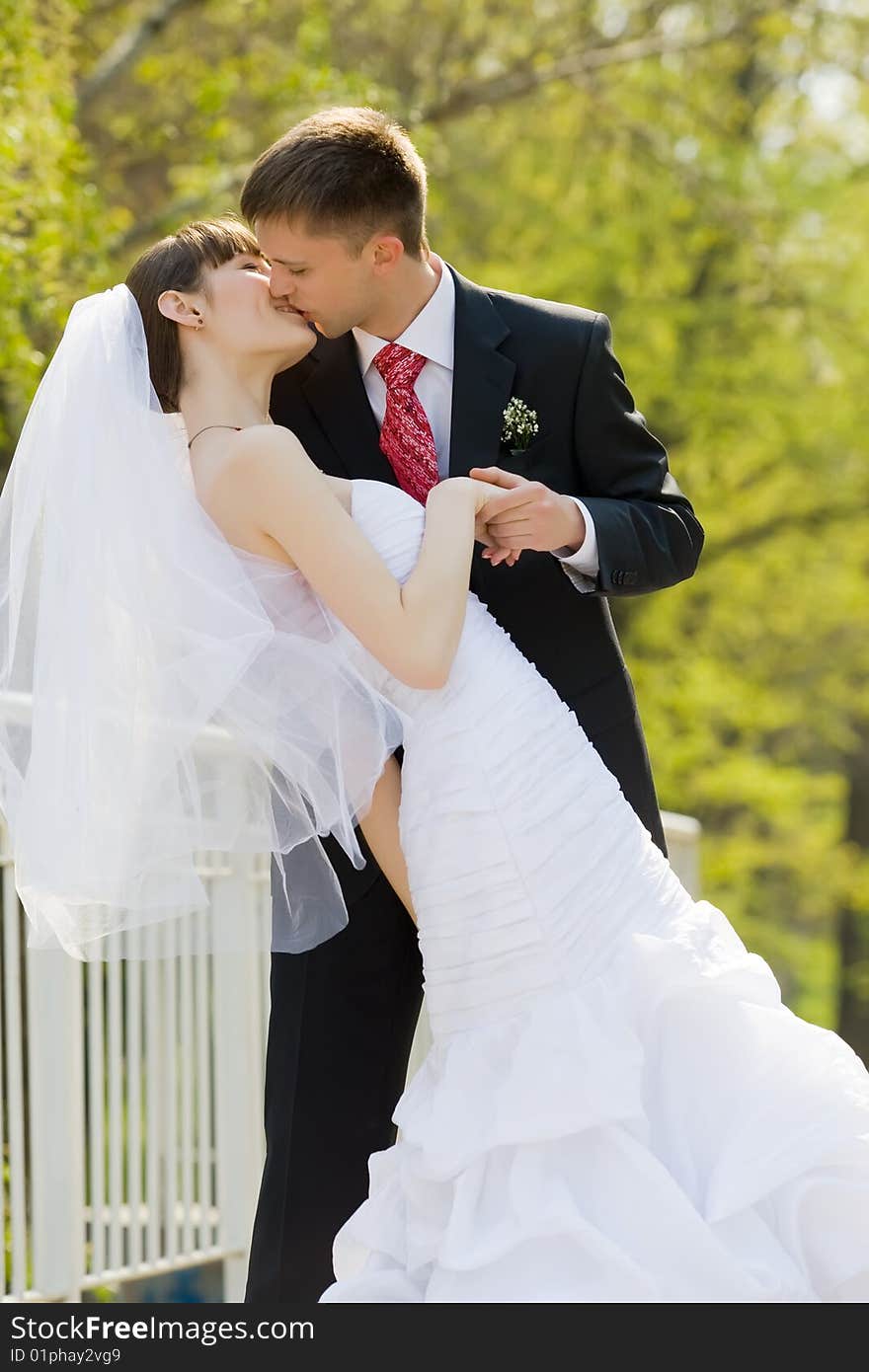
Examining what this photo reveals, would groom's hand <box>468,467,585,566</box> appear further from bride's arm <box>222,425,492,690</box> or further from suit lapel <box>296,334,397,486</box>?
suit lapel <box>296,334,397,486</box>

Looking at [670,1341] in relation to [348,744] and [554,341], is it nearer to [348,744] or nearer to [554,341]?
[348,744]

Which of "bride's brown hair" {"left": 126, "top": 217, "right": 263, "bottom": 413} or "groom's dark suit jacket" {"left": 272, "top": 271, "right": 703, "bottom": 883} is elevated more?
"bride's brown hair" {"left": 126, "top": 217, "right": 263, "bottom": 413}

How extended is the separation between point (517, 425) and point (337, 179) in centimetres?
56

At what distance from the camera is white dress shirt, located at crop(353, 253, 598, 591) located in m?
3.12

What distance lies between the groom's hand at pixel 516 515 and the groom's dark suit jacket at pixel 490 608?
0.15 metres

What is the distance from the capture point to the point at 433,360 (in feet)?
10.3

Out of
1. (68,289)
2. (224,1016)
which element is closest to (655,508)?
(224,1016)

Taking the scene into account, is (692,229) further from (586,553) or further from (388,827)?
(388,827)

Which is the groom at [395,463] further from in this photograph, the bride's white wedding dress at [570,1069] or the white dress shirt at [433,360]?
the bride's white wedding dress at [570,1069]

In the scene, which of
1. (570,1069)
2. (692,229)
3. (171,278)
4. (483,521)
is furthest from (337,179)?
(692,229)

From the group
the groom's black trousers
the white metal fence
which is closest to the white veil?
the groom's black trousers

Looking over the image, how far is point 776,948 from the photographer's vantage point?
2194 centimetres

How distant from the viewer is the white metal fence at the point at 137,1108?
3.85 meters

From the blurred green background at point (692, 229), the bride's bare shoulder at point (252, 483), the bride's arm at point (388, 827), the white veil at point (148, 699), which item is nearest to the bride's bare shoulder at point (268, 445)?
the bride's bare shoulder at point (252, 483)
